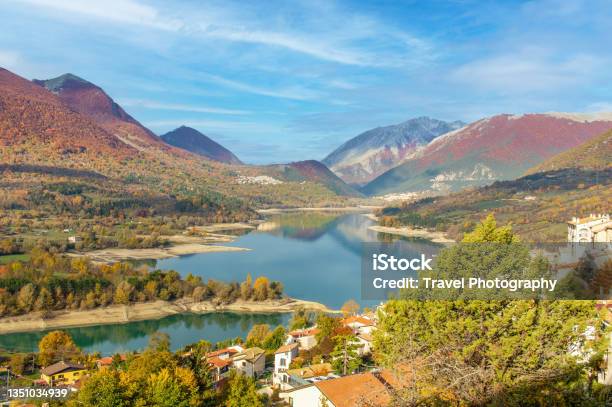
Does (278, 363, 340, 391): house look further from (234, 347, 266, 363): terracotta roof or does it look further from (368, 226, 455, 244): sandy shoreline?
(368, 226, 455, 244): sandy shoreline

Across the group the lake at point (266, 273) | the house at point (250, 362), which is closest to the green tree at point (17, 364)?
the lake at point (266, 273)

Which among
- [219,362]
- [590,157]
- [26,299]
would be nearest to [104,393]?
[219,362]

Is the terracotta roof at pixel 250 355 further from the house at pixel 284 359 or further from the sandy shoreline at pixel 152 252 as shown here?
the sandy shoreline at pixel 152 252

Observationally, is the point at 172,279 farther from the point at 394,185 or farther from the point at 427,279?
the point at 394,185

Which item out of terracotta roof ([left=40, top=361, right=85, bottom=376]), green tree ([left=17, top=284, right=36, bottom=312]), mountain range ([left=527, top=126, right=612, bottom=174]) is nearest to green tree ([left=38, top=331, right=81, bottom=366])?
terracotta roof ([left=40, top=361, right=85, bottom=376])

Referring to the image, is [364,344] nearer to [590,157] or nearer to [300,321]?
[300,321]
